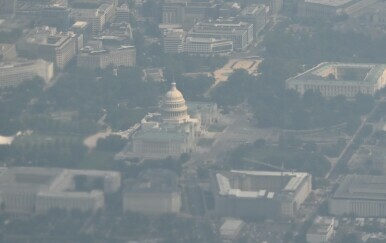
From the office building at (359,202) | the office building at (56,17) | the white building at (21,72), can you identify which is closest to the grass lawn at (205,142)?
the office building at (359,202)

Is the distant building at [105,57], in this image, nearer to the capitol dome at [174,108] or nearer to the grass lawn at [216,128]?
the capitol dome at [174,108]

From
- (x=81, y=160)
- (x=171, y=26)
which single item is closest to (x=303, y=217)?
(x=81, y=160)

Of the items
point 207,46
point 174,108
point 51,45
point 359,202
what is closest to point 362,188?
point 359,202

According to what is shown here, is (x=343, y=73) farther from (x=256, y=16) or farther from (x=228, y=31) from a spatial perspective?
(x=256, y=16)

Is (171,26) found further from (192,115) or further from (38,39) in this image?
(192,115)

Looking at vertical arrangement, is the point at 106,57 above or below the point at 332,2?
above
